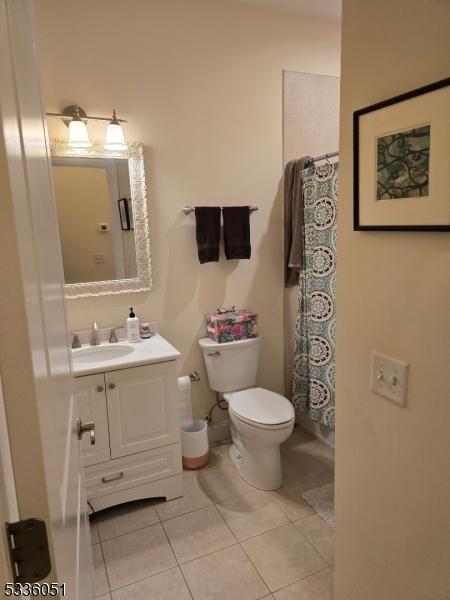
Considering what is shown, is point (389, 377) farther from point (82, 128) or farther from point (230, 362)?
point (82, 128)

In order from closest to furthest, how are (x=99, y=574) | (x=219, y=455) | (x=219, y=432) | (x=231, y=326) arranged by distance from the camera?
1. (x=99, y=574)
2. (x=231, y=326)
3. (x=219, y=455)
4. (x=219, y=432)

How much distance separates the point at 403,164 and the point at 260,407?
1679 mm

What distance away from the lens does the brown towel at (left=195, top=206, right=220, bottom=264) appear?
2473 millimetres

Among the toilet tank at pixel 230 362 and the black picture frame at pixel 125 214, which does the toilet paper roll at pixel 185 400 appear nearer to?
the toilet tank at pixel 230 362

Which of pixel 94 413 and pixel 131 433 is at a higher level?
pixel 94 413

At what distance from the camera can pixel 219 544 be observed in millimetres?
1915

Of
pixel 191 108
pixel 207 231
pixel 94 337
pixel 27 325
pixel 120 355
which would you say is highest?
pixel 191 108

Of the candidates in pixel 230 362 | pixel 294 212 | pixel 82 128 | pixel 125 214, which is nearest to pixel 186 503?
pixel 230 362

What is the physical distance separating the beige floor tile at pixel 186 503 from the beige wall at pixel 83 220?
1.33m

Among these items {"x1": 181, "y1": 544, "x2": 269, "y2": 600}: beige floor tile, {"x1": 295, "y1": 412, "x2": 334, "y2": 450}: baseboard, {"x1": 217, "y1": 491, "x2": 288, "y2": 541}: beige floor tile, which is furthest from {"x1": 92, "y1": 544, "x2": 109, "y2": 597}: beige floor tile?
{"x1": 295, "y1": 412, "x2": 334, "y2": 450}: baseboard

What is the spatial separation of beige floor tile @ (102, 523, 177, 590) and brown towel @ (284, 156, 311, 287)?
173cm

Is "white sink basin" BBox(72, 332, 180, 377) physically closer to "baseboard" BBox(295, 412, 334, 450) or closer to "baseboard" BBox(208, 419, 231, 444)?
"baseboard" BBox(208, 419, 231, 444)

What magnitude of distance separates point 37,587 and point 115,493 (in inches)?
70.2

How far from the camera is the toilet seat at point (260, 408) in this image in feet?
7.11
